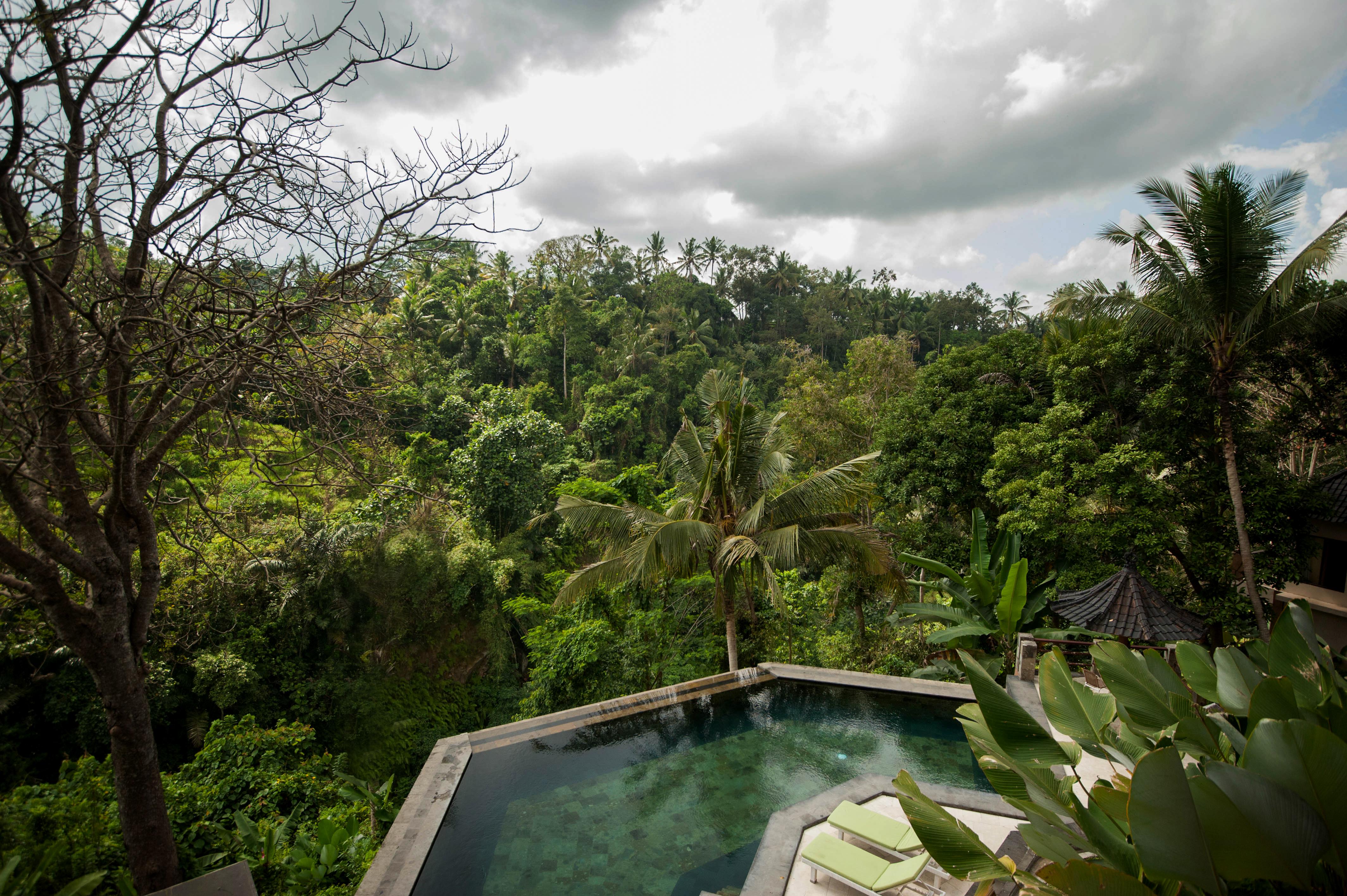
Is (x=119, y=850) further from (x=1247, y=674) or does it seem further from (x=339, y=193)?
(x=1247, y=674)

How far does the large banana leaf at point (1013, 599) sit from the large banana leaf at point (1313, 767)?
6491 mm

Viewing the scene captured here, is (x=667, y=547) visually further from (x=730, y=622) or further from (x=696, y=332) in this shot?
(x=696, y=332)

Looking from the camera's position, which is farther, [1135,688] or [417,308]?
[417,308]

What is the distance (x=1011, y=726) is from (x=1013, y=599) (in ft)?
20.5

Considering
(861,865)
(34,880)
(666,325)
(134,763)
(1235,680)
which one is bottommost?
(861,865)

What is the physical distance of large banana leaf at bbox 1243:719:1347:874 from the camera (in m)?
1.19

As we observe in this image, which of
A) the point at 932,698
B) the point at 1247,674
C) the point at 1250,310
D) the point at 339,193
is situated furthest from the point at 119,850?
the point at 1250,310

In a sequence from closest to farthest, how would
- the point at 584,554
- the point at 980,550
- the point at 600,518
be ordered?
the point at 980,550, the point at 600,518, the point at 584,554

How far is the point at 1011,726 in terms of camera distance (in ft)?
6.48

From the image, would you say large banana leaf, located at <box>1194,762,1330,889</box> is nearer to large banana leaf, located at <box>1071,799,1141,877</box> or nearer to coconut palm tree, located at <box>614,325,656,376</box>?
large banana leaf, located at <box>1071,799,1141,877</box>

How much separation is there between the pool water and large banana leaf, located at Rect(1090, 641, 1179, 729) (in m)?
3.46

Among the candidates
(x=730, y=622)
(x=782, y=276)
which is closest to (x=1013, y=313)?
(x=782, y=276)

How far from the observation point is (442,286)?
88.2 ft

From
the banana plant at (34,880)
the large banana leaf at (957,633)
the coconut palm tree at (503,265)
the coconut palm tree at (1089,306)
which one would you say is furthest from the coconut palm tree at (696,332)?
the banana plant at (34,880)
